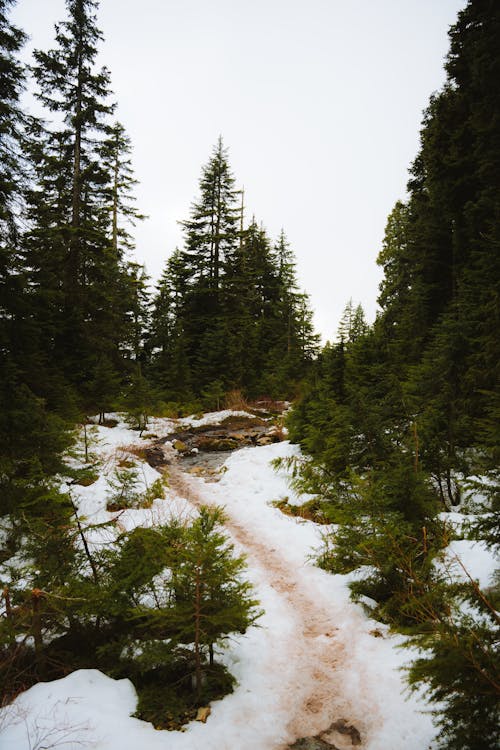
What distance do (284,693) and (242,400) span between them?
65.8ft

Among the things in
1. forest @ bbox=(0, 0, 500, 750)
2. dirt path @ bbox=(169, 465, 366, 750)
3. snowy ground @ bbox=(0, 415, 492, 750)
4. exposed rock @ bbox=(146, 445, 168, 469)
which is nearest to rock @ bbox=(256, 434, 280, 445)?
forest @ bbox=(0, 0, 500, 750)

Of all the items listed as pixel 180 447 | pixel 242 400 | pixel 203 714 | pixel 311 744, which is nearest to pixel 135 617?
pixel 203 714

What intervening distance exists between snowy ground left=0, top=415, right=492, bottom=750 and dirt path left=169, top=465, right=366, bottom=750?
1 centimetres

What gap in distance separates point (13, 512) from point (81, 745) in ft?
15.0

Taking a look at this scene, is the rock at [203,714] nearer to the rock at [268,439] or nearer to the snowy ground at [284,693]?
the snowy ground at [284,693]

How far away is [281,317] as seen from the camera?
35.2m

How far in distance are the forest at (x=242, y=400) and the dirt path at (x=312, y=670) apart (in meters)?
0.73

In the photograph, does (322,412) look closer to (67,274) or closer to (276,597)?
(276,597)

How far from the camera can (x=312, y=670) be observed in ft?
14.2

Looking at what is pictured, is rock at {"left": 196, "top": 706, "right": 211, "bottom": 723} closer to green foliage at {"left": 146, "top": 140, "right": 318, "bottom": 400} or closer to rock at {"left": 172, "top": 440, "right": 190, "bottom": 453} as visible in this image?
rock at {"left": 172, "top": 440, "right": 190, "bottom": 453}

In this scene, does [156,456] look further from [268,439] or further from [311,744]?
[311,744]

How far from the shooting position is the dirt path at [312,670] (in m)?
3.52

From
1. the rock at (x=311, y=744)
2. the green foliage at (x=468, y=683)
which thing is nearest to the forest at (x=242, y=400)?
the green foliage at (x=468, y=683)

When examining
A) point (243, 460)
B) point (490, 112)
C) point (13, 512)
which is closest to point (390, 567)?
point (13, 512)
